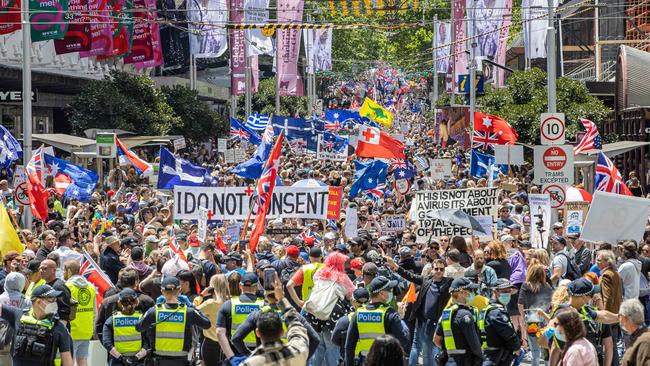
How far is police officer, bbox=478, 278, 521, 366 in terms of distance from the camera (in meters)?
9.60

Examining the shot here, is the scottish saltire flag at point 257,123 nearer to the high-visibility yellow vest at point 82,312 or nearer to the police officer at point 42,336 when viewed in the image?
the high-visibility yellow vest at point 82,312

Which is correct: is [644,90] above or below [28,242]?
above

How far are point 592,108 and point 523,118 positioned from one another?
1.95 metres

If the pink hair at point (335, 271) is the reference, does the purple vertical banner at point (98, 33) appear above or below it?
above

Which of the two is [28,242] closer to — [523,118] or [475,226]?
[475,226]

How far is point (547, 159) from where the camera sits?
1770 cm

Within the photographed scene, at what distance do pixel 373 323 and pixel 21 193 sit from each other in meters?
12.7

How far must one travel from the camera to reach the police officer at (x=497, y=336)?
31.5ft

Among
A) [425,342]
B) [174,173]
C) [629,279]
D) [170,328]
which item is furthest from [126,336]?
[174,173]

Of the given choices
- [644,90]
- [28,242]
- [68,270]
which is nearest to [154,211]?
[28,242]

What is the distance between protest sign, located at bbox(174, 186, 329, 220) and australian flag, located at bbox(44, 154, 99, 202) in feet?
16.9

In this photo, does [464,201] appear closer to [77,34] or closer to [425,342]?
[425,342]

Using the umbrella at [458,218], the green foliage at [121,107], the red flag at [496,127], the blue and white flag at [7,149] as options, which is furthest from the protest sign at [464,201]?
the green foliage at [121,107]

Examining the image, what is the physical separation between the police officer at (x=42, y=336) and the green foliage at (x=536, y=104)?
77.2 feet
